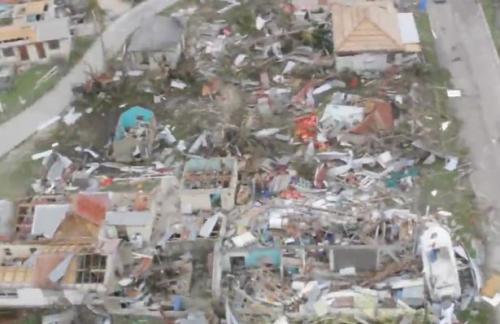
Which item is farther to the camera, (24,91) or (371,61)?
(24,91)

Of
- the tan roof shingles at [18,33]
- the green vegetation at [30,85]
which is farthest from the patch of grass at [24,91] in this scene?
the tan roof shingles at [18,33]

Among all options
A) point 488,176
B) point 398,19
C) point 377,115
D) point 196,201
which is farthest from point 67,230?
point 398,19

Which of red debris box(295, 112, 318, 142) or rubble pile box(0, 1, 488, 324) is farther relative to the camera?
red debris box(295, 112, 318, 142)

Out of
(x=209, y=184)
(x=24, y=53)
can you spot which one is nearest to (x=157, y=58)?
(x=24, y=53)

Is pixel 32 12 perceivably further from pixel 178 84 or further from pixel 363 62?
pixel 363 62

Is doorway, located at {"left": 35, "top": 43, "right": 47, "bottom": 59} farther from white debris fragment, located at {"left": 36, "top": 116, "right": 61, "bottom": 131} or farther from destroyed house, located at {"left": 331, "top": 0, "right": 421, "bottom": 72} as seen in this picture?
destroyed house, located at {"left": 331, "top": 0, "right": 421, "bottom": 72}

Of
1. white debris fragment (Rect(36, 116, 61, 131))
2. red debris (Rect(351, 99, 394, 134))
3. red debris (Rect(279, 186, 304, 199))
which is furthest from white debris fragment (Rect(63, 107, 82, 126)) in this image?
red debris (Rect(351, 99, 394, 134))
